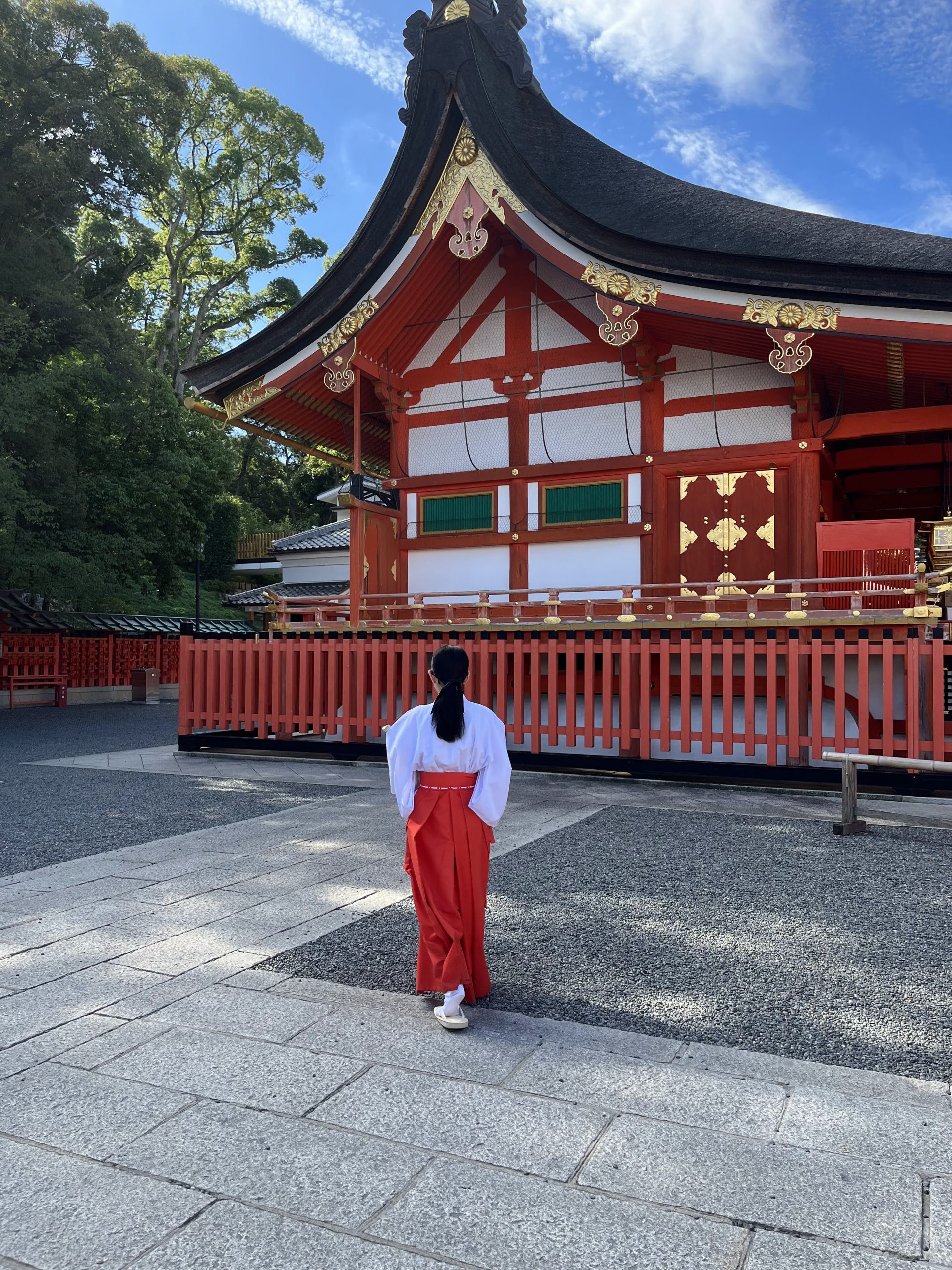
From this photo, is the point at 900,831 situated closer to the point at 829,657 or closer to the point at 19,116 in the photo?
the point at 829,657

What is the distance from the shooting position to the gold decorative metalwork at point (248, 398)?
11023 mm

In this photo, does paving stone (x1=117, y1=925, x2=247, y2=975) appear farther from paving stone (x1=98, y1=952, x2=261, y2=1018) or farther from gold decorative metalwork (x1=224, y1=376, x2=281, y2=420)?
gold decorative metalwork (x1=224, y1=376, x2=281, y2=420)

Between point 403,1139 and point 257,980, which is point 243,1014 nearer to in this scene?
point 257,980

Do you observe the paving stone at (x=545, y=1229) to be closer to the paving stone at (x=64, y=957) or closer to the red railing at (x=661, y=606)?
the paving stone at (x=64, y=957)

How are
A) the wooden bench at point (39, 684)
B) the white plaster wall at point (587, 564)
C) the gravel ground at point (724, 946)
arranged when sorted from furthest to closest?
the wooden bench at point (39, 684) < the white plaster wall at point (587, 564) < the gravel ground at point (724, 946)

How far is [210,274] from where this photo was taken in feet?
103

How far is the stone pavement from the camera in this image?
1.83 metres

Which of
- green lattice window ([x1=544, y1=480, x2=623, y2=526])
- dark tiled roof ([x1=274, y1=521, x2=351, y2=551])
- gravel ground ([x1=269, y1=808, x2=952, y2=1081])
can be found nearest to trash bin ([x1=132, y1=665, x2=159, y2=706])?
dark tiled roof ([x1=274, y1=521, x2=351, y2=551])

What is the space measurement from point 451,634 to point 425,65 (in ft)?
21.7

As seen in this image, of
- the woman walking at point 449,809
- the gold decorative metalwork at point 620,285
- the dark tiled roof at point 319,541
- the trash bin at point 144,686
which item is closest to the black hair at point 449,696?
the woman walking at point 449,809

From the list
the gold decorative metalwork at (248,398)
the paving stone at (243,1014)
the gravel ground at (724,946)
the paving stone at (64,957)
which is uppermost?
the gold decorative metalwork at (248,398)

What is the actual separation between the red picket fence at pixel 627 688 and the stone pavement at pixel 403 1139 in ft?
18.3

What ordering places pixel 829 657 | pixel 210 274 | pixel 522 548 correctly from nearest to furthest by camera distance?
1. pixel 829 657
2. pixel 522 548
3. pixel 210 274

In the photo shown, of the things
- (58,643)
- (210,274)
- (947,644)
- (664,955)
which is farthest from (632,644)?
(210,274)
